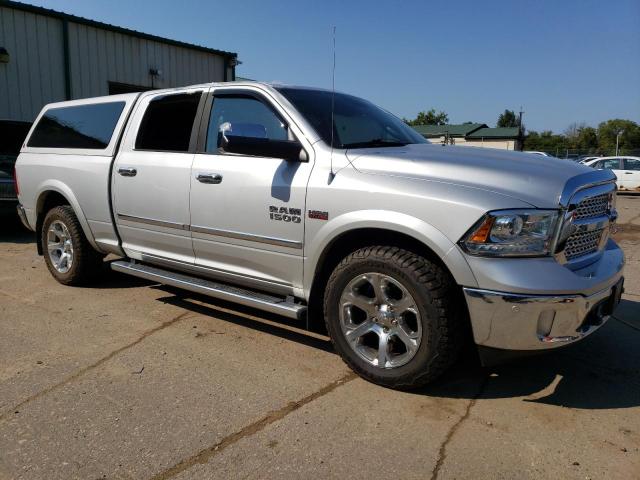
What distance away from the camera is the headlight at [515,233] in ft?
9.10

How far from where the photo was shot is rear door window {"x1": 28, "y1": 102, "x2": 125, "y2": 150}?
501cm

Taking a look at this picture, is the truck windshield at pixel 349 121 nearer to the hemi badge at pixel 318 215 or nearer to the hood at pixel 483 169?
the hood at pixel 483 169

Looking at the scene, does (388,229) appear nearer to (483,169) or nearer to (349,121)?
(483,169)

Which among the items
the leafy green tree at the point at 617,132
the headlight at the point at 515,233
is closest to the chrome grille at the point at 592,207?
the headlight at the point at 515,233

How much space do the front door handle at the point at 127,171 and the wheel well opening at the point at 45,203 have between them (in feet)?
4.13

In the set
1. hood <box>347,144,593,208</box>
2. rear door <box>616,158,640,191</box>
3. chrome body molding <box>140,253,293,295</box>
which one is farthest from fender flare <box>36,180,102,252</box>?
rear door <box>616,158,640,191</box>

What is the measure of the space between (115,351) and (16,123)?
268 inches

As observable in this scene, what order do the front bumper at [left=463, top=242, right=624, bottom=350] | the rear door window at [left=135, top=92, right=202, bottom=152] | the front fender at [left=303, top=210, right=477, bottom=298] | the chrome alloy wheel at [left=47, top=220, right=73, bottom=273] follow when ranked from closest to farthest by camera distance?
the front bumper at [left=463, top=242, right=624, bottom=350] < the front fender at [left=303, top=210, right=477, bottom=298] < the rear door window at [left=135, top=92, right=202, bottom=152] < the chrome alloy wheel at [left=47, top=220, right=73, bottom=273]

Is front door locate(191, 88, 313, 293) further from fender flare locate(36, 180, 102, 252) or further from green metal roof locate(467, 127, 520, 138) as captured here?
green metal roof locate(467, 127, 520, 138)

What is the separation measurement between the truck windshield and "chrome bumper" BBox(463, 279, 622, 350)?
1.46 m

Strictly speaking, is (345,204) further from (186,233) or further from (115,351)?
(115,351)

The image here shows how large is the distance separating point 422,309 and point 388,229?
498 millimetres

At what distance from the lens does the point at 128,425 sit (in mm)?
2822

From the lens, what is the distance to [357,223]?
3.22m
